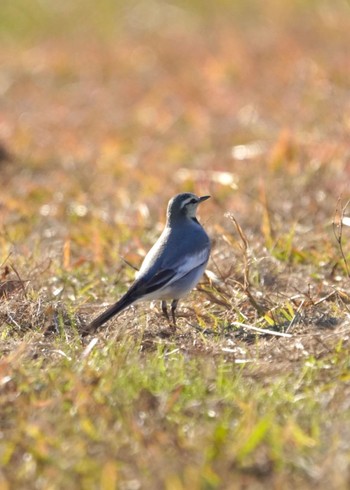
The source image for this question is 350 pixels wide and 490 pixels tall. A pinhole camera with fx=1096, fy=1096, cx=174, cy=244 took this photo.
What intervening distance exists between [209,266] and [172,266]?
0.99 meters

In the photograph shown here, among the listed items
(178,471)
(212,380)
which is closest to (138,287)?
(212,380)

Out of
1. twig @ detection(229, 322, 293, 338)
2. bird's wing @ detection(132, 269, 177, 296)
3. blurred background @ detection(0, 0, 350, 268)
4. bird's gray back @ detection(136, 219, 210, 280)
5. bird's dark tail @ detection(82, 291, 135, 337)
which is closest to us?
twig @ detection(229, 322, 293, 338)

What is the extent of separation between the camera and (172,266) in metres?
6.36

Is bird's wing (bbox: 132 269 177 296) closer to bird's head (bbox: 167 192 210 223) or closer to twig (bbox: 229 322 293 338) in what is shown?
twig (bbox: 229 322 293 338)

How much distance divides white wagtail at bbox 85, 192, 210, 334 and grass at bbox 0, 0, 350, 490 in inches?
6.3

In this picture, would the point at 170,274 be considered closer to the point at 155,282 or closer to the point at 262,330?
the point at 155,282

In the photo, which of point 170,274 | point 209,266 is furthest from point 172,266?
point 209,266

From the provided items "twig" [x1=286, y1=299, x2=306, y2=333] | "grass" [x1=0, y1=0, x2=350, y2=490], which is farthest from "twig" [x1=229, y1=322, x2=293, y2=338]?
"twig" [x1=286, y1=299, x2=306, y2=333]

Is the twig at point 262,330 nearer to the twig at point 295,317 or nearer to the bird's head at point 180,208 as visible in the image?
the twig at point 295,317

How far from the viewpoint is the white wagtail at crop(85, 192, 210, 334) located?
19.9 feet

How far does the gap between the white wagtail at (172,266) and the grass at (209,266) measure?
0.53ft

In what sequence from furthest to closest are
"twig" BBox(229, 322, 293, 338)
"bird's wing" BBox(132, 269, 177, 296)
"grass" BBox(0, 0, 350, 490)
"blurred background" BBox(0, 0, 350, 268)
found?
1. "blurred background" BBox(0, 0, 350, 268)
2. "bird's wing" BBox(132, 269, 177, 296)
3. "twig" BBox(229, 322, 293, 338)
4. "grass" BBox(0, 0, 350, 490)

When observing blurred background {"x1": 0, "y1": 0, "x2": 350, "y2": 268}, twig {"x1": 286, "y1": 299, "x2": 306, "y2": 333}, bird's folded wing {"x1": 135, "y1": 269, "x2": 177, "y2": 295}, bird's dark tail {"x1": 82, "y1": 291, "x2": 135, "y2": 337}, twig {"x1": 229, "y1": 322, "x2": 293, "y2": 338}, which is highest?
bird's dark tail {"x1": 82, "y1": 291, "x2": 135, "y2": 337}

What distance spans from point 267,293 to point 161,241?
78cm
